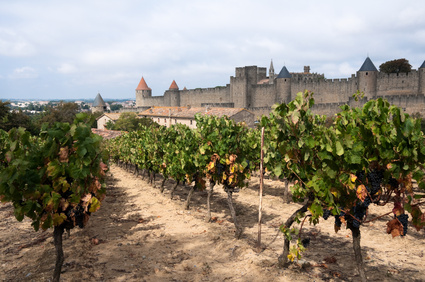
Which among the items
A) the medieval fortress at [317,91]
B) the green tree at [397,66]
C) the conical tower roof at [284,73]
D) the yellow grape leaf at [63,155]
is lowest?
the yellow grape leaf at [63,155]

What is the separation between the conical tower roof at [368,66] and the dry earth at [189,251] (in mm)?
38301

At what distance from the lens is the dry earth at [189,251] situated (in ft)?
18.7

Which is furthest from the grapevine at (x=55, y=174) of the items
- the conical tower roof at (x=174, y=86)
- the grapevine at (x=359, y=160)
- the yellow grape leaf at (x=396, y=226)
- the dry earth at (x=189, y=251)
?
the conical tower roof at (x=174, y=86)

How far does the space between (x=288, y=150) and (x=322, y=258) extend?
2762 millimetres

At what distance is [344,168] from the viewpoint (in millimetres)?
4539

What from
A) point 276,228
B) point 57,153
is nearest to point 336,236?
point 276,228

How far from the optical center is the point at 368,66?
142 ft

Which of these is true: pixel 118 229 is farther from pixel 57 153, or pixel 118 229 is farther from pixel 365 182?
pixel 365 182

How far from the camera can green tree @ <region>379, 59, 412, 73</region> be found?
5388cm

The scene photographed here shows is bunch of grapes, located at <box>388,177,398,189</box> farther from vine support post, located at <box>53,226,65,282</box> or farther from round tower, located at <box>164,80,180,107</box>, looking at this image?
round tower, located at <box>164,80,180,107</box>

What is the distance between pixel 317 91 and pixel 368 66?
Result: 7199 mm

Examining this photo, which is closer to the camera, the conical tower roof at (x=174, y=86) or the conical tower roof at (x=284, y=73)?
the conical tower roof at (x=284, y=73)

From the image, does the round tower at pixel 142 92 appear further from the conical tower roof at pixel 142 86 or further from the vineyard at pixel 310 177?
the vineyard at pixel 310 177

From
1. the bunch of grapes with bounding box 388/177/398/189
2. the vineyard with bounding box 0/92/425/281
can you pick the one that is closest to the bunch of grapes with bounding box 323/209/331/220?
the vineyard with bounding box 0/92/425/281
